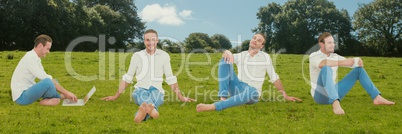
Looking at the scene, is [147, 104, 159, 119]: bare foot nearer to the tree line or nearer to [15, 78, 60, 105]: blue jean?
[15, 78, 60, 105]: blue jean

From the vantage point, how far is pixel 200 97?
17.4 metres

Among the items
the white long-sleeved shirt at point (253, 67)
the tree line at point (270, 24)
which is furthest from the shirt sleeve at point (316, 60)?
the tree line at point (270, 24)

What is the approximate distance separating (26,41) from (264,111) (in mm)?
52988

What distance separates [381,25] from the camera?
73.4 metres

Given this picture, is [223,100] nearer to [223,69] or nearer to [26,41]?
[223,69]

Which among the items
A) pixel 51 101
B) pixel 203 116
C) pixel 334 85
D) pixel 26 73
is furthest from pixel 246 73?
pixel 26 73

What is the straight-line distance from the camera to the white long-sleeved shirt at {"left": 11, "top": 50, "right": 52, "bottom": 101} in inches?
399

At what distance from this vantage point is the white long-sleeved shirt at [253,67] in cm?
1084

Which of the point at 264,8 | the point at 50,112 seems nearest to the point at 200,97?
the point at 50,112

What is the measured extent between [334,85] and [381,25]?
69844 millimetres

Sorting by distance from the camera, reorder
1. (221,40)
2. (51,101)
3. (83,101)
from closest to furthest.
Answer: (83,101)
(51,101)
(221,40)

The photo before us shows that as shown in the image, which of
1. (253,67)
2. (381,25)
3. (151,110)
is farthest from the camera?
(381,25)

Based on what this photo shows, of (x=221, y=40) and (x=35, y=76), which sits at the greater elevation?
(x=221, y=40)

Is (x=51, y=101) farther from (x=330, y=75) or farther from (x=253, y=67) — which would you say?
(x=330, y=75)
